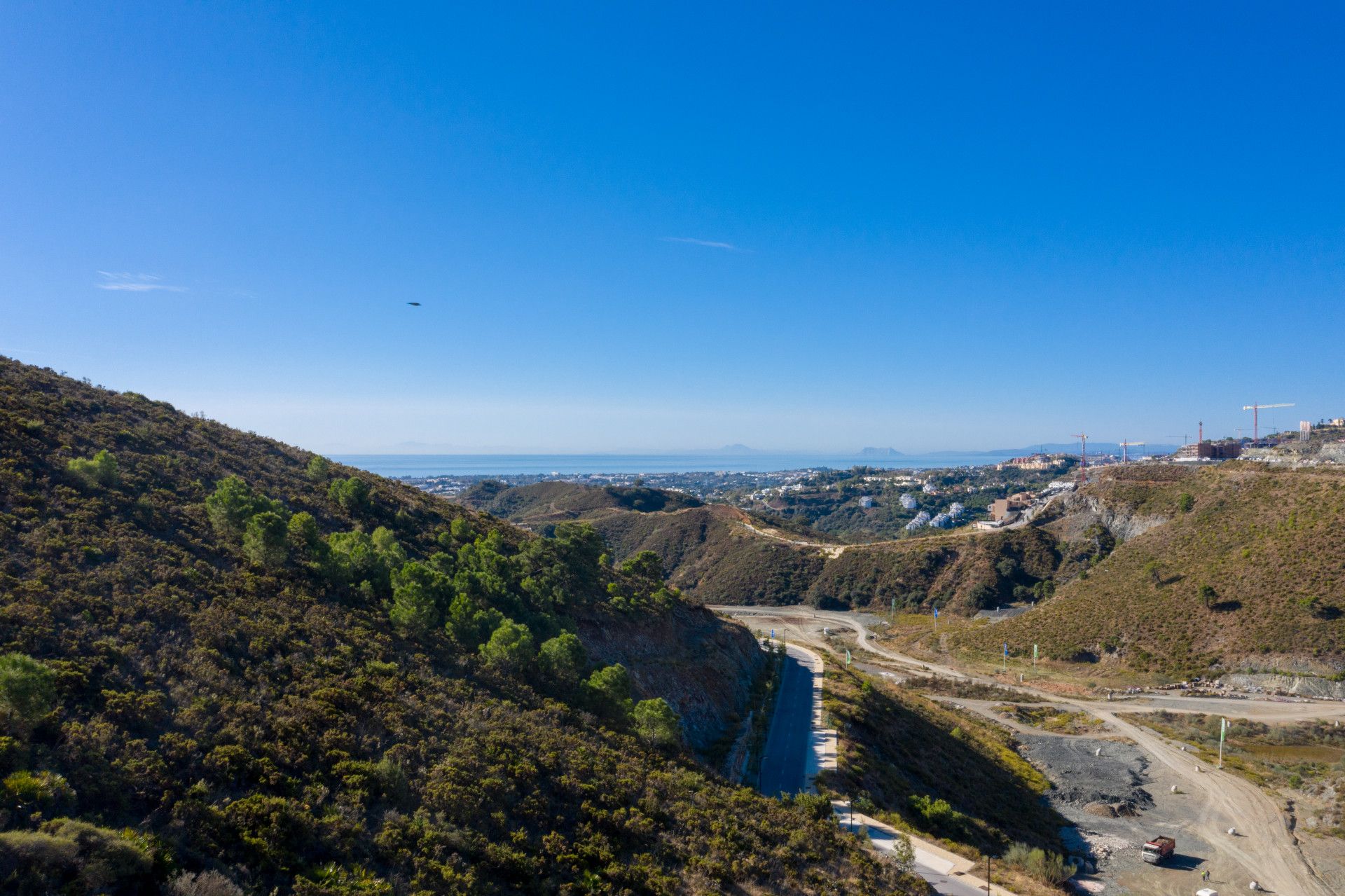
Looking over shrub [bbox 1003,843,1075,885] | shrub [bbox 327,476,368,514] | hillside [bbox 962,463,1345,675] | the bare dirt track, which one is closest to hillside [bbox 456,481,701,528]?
hillside [bbox 962,463,1345,675]

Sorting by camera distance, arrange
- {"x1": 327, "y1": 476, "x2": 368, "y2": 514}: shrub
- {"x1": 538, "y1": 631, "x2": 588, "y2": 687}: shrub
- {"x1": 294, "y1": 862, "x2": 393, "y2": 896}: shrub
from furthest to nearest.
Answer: {"x1": 327, "y1": 476, "x2": 368, "y2": 514}: shrub, {"x1": 538, "y1": 631, "x2": 588, "y2": 687}: shrub, {"x1": 294, "y1": 862, "x2": 393, "y2": 896}: shrub

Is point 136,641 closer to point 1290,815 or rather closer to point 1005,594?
point 1290,815

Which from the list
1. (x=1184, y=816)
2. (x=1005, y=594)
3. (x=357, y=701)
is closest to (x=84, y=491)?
(x=357, y=701)

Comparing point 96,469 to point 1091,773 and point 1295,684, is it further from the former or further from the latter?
point 1295,684

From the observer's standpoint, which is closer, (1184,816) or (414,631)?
(414,631)

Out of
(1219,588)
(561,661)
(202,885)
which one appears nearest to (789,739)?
(561,661)

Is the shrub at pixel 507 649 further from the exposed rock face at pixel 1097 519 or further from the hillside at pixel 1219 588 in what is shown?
the exposed rock face at pixel 1097 519

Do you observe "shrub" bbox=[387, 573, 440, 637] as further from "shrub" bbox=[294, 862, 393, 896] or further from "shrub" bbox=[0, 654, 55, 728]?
"shrub" bbox=[294, 862, 393, 896]
